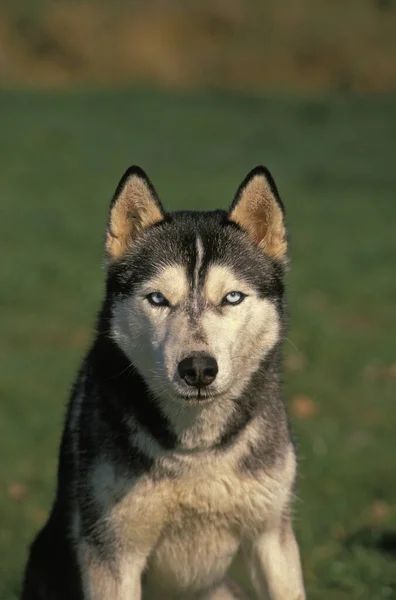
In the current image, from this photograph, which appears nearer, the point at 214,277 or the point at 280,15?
the point at 214,277

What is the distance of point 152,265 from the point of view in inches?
194

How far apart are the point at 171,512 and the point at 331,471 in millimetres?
4673

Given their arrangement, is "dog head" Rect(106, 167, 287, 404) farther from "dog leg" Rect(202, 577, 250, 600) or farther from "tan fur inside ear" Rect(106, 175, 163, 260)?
"dog leg" Rect(202, 577, 250, 600)

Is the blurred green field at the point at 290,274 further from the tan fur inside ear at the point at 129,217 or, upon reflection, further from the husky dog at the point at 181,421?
the tan fur inside ear at the point at 129,217

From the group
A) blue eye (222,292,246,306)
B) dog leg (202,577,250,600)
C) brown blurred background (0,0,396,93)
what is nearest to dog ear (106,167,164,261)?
blue eye (222,292,246,306)

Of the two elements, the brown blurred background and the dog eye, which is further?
the brown blurred background

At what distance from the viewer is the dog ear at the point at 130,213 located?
5.00m

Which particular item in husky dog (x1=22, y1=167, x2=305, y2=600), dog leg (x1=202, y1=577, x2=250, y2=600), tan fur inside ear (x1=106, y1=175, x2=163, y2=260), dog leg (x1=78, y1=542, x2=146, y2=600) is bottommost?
dog leg (x1=202, y1=577, x2=250, y2=600)

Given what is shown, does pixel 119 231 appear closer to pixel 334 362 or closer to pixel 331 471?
pixel 331 471

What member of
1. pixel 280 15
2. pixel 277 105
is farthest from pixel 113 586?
pixel 280 15

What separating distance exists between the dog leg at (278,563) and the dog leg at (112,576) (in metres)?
0.54

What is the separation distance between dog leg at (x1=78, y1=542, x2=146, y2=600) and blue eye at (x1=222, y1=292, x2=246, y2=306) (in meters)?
1.16

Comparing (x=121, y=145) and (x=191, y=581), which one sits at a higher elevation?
(x=121, y=145)

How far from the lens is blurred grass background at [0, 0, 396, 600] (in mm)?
9047
